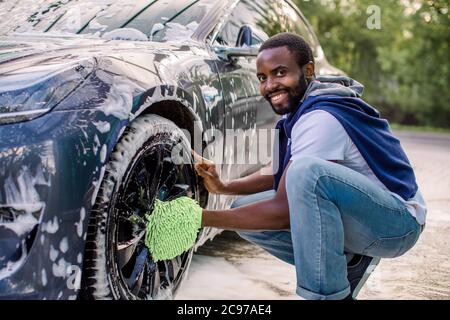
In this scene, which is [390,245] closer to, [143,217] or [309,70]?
[309,70]

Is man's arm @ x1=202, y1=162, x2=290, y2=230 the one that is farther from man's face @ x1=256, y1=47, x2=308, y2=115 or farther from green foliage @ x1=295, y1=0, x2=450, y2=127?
green foliage @ x1=295, y1=0, x2=450, y2=127

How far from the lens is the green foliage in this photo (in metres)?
15.0

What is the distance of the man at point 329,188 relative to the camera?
2.22 meters

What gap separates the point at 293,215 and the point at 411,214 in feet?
1.68

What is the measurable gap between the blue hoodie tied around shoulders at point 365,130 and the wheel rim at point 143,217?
50 cm

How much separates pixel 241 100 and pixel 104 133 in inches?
53.0

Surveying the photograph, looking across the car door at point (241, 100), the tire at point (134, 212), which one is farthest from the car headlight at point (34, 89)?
the car door at point (241, 100)

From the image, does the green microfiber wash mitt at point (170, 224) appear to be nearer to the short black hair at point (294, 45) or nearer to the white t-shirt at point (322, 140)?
the white t-shirt at point (322, 140)

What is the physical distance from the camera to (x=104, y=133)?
1903mm

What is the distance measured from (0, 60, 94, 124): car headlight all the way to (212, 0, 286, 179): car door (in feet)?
3.65

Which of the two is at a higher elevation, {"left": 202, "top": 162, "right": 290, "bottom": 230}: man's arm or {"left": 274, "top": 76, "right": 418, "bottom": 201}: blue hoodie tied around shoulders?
{"left": 274, "top": 76, "right": 418, "bottom": 201}: blue hoodie tied around shoulders

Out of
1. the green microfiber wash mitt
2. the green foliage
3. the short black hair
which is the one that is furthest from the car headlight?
the green foliage
